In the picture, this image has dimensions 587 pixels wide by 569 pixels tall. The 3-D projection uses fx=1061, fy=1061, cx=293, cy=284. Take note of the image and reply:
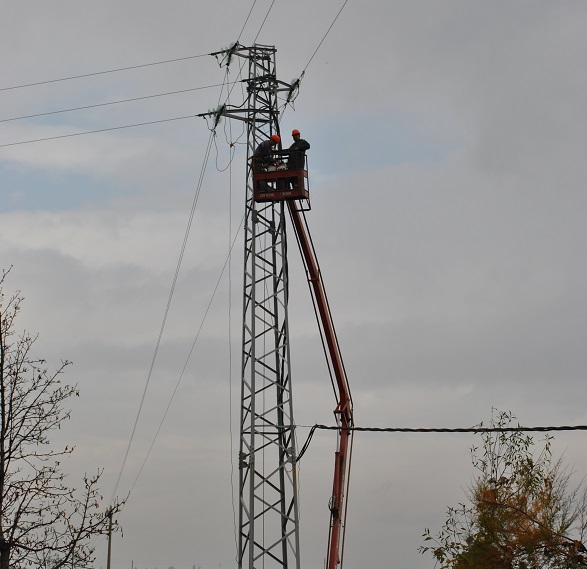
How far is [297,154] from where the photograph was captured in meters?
26.4

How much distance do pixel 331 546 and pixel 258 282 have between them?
6610mm

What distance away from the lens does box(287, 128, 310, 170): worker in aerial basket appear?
2634 centimetres

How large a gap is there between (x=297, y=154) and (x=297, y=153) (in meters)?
0.02

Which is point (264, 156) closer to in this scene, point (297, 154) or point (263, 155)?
point (263, 155)

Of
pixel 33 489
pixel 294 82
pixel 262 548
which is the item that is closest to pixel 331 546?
pixel 262 548

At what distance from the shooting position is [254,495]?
79.6 ft

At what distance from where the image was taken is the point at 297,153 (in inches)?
1038

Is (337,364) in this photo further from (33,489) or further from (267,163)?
(33,489)

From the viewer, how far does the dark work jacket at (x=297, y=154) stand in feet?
86.4

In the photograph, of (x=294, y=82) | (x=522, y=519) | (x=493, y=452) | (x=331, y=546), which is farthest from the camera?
(x=294, y=82)

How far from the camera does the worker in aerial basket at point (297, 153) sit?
26344 millimetres

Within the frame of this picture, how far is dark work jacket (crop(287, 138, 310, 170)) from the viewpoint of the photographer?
86.4 feet

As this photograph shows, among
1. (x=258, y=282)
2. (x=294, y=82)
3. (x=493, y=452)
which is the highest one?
(x=294, y=82)

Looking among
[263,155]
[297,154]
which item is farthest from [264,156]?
[297,154]
